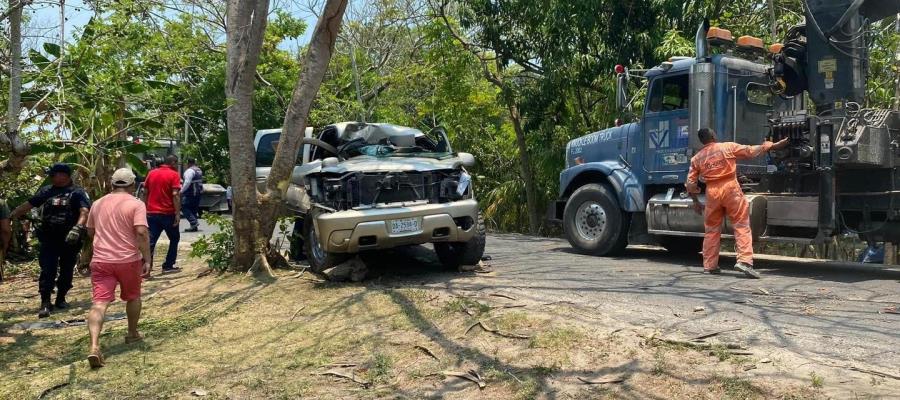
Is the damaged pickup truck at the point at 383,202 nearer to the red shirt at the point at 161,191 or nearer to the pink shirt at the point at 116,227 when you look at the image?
the pink shirt at the point at 116,227

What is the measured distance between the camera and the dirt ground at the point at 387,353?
493cm

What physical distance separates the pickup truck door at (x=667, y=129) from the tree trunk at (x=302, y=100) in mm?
4333

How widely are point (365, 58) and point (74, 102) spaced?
1565 centimetres

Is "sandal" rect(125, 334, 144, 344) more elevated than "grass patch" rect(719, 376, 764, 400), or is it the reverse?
"grass patch" rect(719, 376, 764, 400)

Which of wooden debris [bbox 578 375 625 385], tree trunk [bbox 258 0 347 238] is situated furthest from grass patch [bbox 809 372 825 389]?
tree trunk [bbox 258 0 347 238]

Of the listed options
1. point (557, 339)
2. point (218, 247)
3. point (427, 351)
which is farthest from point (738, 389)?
point (218, 247)

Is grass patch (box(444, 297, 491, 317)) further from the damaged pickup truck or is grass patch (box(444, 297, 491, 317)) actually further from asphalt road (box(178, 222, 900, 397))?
the damaged pickup truck

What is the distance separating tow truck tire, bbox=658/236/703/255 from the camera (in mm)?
11461

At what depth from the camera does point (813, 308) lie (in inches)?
264

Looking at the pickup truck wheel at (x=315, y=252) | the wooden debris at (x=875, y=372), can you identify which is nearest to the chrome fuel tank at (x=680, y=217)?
the pickup truck wheel at (x=315, y=252)

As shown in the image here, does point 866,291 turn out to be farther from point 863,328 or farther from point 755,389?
point 755,389

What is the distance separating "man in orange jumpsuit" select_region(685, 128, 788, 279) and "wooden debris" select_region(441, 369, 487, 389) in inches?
171

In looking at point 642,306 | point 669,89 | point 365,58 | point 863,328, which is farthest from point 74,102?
point 365,58

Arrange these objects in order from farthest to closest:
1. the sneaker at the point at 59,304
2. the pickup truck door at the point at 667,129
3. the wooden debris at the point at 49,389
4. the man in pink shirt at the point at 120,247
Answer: the pickup truck door at the point at 667,129 < the sneaker at the point at 59,304 < the man in pink shirt at the point at 120,247 < the wooden debris at the point at 49,389
